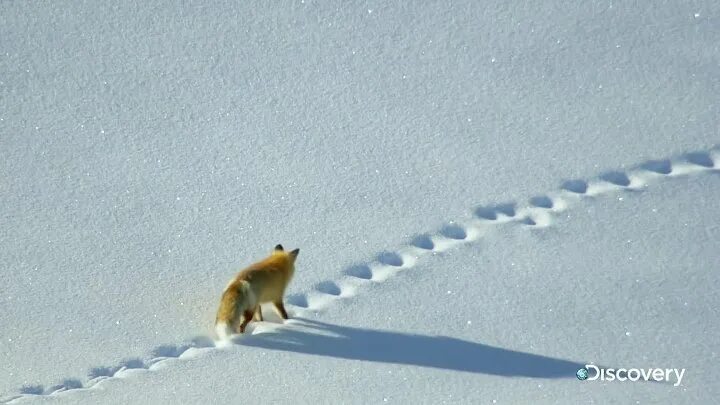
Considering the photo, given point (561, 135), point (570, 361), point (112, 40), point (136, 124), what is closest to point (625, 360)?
point (570, 361)

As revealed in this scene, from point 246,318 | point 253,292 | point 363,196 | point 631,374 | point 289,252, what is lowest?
point 631,374

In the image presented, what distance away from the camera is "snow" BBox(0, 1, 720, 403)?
12.9ft

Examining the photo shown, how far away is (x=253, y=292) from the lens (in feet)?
13.4

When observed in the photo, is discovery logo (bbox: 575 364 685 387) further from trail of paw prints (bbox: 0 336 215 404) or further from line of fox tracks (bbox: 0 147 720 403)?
trail of paw prints (bbox: 0 336 215 404)

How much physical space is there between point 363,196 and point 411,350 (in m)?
1.19

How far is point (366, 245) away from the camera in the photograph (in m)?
4.59

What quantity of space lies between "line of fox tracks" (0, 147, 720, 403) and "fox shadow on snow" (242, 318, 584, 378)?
13cm

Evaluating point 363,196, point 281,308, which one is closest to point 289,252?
point 281,308

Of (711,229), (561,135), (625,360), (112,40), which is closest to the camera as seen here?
(625,360)

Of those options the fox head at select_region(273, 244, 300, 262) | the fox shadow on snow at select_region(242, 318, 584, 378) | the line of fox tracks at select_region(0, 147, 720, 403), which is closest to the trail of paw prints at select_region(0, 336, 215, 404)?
the line of fox tracks at select_region(0, 147, 720, 403)

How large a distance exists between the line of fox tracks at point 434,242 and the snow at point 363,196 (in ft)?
0.05

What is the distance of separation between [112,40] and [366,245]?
2435 millimetres

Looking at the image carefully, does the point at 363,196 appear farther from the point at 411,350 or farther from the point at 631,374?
the point at 631,374

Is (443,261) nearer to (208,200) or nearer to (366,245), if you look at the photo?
(366,245)
